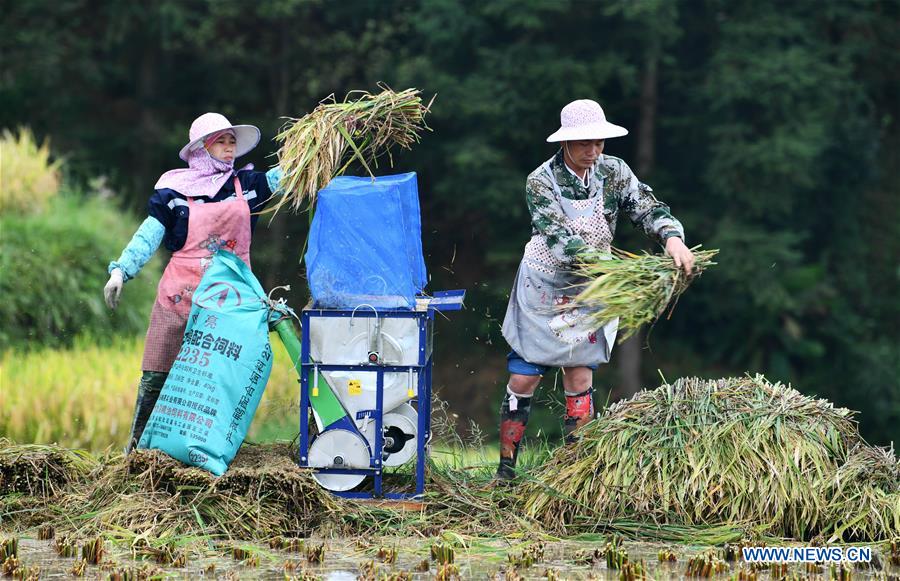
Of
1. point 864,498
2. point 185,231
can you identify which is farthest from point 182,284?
point 864,498

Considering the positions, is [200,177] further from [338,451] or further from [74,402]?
[74,402]

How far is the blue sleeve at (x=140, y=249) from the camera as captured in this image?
17.4ft

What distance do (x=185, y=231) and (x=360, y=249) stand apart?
2.48ft

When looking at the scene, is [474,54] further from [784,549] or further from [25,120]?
[784,549]

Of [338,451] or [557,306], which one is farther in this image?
[557,306]

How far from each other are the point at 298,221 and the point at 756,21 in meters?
6.99

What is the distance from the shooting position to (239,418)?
17.2ft

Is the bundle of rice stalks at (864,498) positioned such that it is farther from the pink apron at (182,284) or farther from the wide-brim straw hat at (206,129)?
the wide-brim straw hat at (206,129)

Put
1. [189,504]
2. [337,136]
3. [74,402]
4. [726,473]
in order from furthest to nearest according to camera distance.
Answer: [74,402]
[337,136]
[726,473]
[189,504]

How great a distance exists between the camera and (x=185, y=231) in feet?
17.8

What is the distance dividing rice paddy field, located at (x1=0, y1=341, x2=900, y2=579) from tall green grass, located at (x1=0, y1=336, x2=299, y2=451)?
6.94ft

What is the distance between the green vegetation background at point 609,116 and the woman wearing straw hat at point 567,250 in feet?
34.5

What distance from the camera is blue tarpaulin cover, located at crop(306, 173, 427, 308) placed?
17.1 feet

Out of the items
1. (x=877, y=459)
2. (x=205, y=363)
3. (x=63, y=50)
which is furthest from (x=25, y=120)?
(x=877, y=459)
